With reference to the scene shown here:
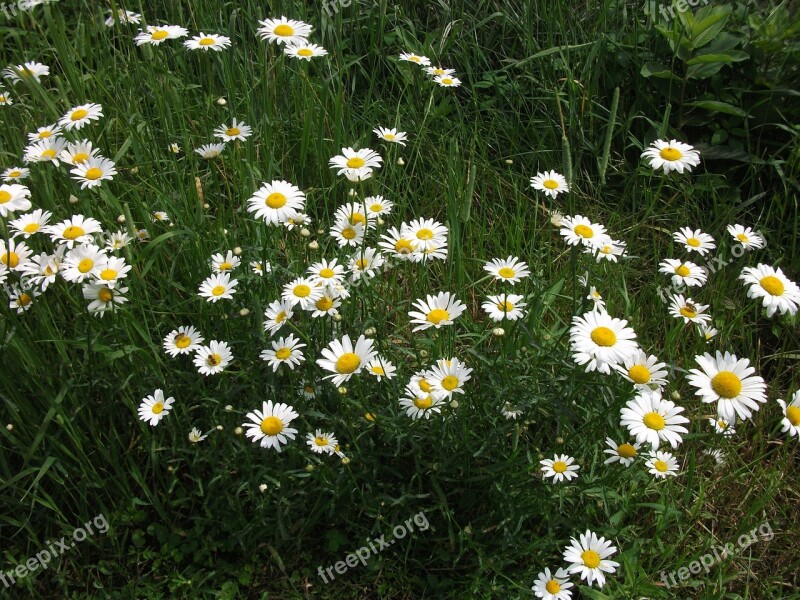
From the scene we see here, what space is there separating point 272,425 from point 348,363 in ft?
0.92

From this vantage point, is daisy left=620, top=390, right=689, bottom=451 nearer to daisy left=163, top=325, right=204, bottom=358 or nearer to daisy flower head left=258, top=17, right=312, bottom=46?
daisy left=163, top=325, right=204, bottom=358

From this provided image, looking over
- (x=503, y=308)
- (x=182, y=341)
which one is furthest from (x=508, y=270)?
(x=182, y=341)

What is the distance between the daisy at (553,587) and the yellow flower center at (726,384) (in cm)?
65

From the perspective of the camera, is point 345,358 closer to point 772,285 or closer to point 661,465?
point 661,465

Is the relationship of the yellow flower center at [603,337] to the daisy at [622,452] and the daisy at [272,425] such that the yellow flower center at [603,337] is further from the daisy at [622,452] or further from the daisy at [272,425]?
the daisy at [272,425]

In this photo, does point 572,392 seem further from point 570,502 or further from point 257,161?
point 257,161

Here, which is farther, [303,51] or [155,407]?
[303,51]

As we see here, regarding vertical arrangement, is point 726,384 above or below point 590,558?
above

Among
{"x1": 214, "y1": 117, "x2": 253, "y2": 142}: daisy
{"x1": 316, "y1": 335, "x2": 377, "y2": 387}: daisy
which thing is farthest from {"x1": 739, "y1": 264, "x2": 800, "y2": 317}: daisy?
{"x1": 214, "y1": 117, "x2": 253, "y2": 142}: daisy

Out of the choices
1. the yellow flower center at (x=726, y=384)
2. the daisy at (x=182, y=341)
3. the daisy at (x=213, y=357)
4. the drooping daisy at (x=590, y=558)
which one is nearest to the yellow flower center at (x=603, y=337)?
the yellow flower center at (x=726, y=384)

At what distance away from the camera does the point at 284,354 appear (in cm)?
208

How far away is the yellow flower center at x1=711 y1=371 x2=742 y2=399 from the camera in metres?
1.85

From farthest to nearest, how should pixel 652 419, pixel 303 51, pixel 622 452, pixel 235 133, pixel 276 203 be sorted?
pixel 303 51, pixel 235 133, pixel 276 203, pixel 622 452, pixel 652 419

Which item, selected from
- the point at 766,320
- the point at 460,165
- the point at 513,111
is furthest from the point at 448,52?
the point at 766,320
